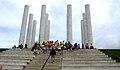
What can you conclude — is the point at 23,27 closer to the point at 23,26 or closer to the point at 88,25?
the point at 23,26

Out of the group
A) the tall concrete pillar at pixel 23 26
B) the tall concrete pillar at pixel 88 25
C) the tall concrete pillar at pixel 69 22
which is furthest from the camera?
the tall concrete pillar at pixel 23 26

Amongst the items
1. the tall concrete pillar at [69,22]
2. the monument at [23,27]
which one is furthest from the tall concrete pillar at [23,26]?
the tall concrete pillar at [69,22]

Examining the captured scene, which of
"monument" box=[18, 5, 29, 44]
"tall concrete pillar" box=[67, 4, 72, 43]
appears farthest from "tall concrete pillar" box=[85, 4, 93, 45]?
"monument" box=[18, 5, 29, 44]

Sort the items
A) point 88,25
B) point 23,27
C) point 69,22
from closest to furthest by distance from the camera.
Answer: point 69,22 → point 88,25 → point 23,27

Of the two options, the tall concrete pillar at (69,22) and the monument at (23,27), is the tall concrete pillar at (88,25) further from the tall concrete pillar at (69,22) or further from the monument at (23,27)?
the monument at (23,27)

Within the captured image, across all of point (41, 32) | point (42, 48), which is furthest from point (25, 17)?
point (42, 48)

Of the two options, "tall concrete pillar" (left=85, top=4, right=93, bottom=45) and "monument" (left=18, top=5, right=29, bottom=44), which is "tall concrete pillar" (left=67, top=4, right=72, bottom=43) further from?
"monument" (left=18, top=5, right=29, bottom=44)

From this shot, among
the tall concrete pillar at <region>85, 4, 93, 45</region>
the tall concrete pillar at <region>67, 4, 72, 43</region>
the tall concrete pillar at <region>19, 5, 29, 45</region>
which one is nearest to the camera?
the tall concrete pillar at <region>67, 4, 72, 43</region>

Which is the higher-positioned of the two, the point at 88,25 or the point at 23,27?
the point at 88,25

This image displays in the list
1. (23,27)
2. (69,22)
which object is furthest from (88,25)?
(23,27)

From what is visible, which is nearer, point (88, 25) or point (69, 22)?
point (69, 22)

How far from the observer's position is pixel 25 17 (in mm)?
38562

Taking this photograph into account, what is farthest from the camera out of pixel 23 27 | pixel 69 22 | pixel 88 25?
pixel 23 27

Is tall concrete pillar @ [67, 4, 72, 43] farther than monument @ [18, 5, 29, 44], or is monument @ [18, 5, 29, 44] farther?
monument @ [18, 5, 29, 44]
